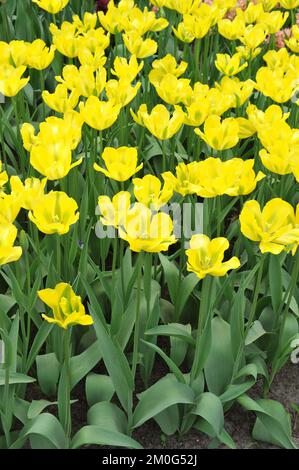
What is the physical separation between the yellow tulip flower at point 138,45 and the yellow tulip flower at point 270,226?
4.05 ft

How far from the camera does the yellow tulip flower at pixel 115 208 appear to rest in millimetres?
1716

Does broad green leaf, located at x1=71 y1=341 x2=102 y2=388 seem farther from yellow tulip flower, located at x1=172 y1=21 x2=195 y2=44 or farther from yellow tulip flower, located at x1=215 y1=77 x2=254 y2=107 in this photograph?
yellow tulip flower, located at x1=172 y1=21 x2=195 y2=44

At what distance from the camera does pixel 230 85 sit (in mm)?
2494

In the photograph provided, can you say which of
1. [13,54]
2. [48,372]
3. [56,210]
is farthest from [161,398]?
[13,54]

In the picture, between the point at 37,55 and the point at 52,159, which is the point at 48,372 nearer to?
A: the point at 52,159

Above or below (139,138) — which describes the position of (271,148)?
above

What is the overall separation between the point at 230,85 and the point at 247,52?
0.50 metres

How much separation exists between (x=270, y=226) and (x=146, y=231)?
0.33 metres

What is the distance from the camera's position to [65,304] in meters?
1.55

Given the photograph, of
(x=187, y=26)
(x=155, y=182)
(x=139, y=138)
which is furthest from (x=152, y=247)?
(x=187, y=26)

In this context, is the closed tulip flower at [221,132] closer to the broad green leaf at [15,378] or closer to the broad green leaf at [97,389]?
the broad green leaf at [97,389]

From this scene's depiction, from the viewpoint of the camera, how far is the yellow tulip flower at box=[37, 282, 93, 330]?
155cm

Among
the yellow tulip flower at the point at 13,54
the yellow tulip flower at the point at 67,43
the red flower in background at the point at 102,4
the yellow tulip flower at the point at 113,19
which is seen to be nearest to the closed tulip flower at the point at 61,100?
the yellow tulip flower at the point at 13,54
